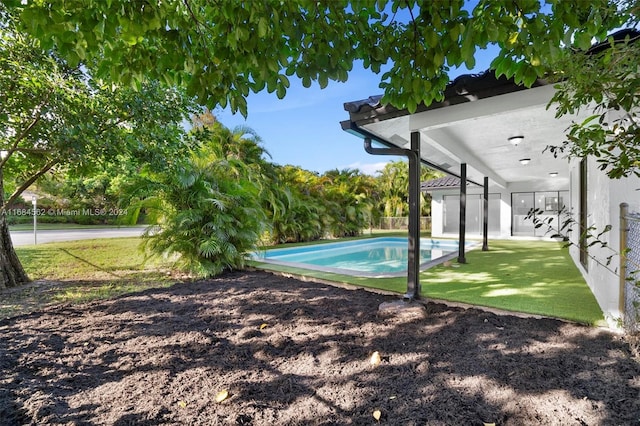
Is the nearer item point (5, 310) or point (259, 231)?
point (5, 310)

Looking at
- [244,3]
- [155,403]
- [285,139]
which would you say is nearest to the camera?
[244,3]

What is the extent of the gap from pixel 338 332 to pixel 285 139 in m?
28.5

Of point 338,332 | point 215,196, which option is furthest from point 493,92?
point 215,196

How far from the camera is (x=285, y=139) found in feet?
101

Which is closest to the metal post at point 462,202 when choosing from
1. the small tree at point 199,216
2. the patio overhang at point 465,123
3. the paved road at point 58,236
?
the patio overhang at point 465,123

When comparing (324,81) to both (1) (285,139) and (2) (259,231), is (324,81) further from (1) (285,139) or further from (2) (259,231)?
(1) (285,139)

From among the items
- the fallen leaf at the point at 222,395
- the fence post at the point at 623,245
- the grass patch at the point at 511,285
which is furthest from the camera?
the grass patch at the point at 511,285

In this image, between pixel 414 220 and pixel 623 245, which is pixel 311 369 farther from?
pixel 623 245

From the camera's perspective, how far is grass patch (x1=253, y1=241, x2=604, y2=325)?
454 centimetres

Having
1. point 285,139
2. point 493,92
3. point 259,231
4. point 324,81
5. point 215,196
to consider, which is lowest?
point 259,231

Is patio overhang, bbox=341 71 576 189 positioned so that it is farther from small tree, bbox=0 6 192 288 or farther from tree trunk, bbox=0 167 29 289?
tree trunk, bbox=0 167 29 289

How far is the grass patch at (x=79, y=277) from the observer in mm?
5512

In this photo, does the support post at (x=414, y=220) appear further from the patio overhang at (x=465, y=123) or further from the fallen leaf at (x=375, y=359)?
the fallen leaf at (x=375, y=359)

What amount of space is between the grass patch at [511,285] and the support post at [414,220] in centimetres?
48
